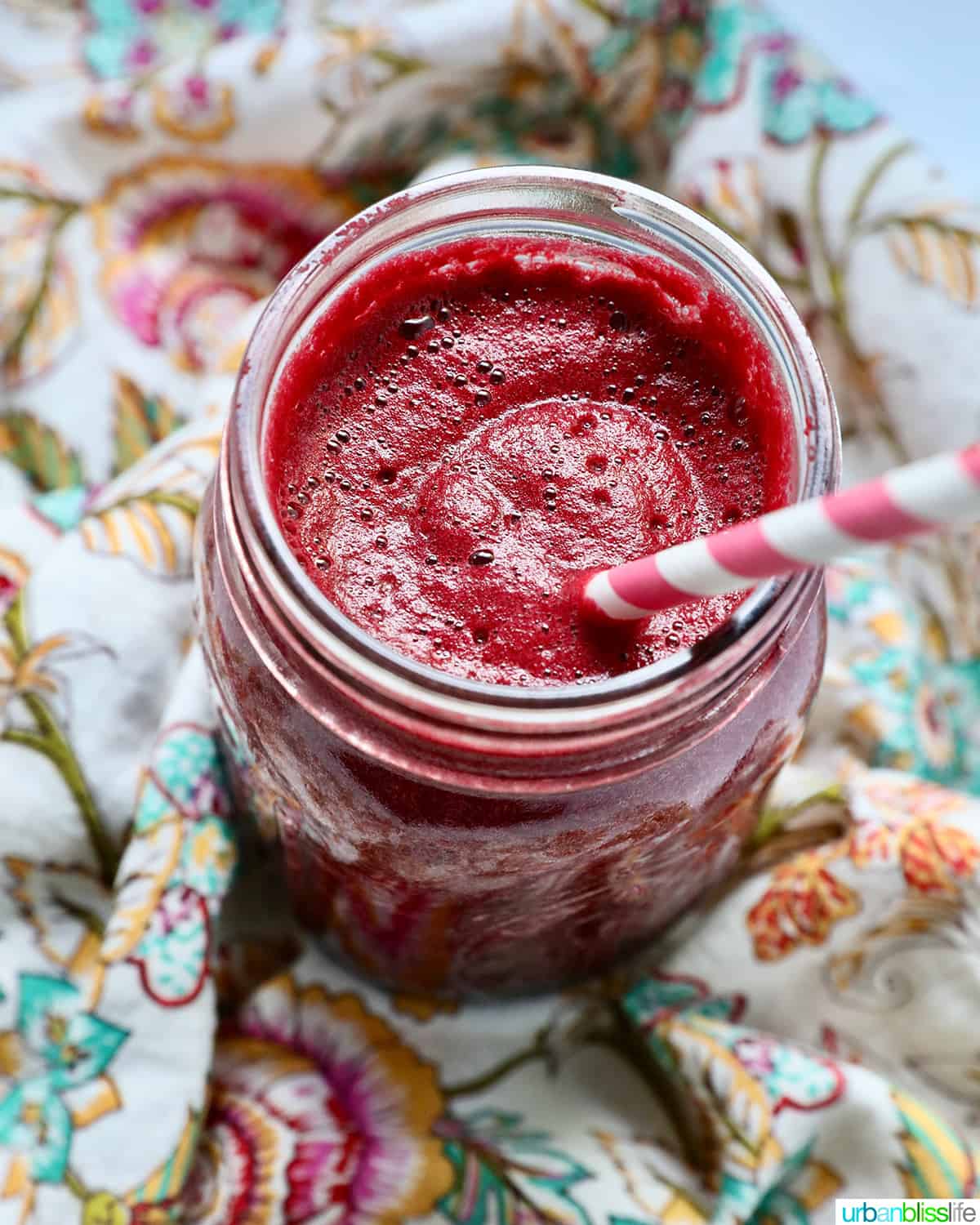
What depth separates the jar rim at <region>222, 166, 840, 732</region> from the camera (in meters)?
0.58

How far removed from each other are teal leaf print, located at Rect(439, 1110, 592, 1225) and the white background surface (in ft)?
3.15

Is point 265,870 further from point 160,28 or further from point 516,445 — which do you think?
point 160,28

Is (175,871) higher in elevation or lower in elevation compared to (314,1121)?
higher

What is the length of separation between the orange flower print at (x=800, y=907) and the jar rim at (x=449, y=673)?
308 mm

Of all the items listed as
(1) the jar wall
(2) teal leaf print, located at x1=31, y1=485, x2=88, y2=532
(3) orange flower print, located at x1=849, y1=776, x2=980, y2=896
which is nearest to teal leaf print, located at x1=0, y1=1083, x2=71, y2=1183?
(1) the jar wall

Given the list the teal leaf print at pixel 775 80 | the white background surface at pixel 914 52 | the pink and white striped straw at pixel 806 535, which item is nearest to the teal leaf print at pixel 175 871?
the pink and white striped straw at pixel 806 535

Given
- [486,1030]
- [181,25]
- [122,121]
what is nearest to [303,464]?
[486,1030]

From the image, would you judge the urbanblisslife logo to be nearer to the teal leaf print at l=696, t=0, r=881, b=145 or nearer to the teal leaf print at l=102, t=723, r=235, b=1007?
the teal leaf print at l=102, t=723, r=235, b=1007

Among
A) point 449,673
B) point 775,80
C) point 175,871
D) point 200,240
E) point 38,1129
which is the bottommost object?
point 38,1129

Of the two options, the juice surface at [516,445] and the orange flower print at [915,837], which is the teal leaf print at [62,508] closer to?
the juice surface at [516,445]

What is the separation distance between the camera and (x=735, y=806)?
28.9 inches

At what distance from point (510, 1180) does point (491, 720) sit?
1.33ft

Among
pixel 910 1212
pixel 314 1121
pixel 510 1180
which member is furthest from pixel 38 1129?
pixel 910 1212

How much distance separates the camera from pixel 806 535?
528mm
